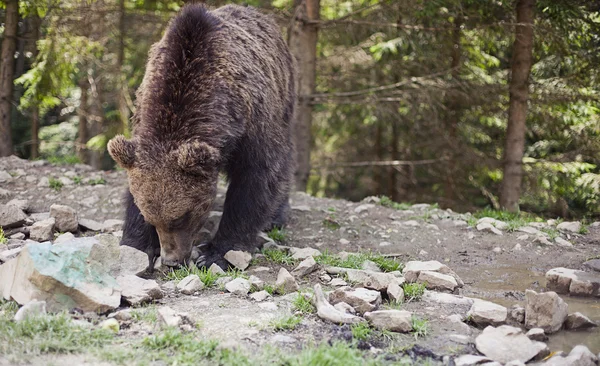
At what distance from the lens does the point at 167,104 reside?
5152mm

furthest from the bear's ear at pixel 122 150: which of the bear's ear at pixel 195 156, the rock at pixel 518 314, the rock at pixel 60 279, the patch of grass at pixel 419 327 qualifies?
the rock at pixel 518 314

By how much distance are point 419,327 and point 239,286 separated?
145 cm

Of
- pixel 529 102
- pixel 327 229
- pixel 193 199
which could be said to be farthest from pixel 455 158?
pixel 193 199

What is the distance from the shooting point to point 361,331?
368 cm

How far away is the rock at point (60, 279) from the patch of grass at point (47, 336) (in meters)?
0.23

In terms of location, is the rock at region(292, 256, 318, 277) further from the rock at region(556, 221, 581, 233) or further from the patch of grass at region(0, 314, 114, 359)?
the rock at region(556, 221, 581, 233)

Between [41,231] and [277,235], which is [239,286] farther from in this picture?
[41,231]

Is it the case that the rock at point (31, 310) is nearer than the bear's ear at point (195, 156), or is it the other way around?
the rock at point (31, 310)

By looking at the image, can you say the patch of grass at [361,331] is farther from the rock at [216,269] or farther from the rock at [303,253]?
the rock at [303,253]

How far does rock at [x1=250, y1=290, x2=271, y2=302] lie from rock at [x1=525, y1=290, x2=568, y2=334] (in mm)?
1895

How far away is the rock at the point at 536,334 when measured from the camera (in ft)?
12.2

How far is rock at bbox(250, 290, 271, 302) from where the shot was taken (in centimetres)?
435

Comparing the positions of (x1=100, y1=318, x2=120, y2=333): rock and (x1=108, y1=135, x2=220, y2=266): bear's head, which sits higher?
(x1=108, y1=135, x2=220, y2=266): bear's head

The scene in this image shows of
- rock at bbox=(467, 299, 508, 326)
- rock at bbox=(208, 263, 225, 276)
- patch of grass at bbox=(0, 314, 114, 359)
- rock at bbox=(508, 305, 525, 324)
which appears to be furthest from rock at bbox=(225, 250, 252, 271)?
rock at bbox=(508, 305, 525, 324)
